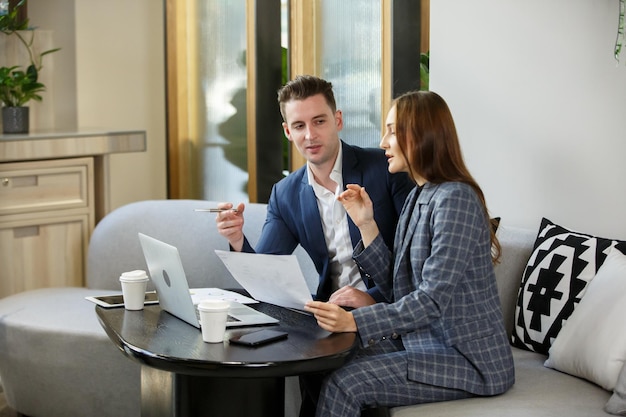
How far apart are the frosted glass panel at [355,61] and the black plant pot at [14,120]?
4.45ft

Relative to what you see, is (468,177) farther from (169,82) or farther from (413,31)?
(169,82)

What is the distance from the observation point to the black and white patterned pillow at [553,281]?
2.56 metres

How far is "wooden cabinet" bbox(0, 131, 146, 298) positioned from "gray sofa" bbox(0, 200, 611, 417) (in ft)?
0.72

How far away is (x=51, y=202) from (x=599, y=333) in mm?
2388

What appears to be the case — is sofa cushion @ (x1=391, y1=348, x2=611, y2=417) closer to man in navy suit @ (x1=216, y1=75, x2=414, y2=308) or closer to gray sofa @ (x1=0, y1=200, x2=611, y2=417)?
gray sofa @ (x1=0, y1=200, x2=611, y2=417)

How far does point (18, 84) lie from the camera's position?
420cm

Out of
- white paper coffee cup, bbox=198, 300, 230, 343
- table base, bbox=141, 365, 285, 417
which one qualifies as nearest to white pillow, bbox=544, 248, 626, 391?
table base, bbox=141, 365, 285, 417

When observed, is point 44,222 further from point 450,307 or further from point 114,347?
point 450,307

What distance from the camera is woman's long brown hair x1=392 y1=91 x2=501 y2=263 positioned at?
2.33 metres

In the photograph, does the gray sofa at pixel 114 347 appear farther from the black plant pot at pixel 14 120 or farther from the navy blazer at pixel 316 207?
the black plant pot at pixel 14 120

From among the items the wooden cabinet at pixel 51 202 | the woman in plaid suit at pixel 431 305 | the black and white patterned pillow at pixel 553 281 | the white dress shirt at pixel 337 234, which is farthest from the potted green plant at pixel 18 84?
the black and white patterned pillow at pixel 553 281

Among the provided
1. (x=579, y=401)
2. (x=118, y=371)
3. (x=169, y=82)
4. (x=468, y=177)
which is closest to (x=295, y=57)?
(x=169, y=82)

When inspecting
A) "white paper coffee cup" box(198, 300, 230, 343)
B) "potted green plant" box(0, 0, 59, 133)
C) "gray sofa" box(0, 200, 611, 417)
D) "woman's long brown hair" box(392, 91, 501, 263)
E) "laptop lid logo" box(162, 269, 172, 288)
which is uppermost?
"potted green plant" box(0, 0, 59, 133)

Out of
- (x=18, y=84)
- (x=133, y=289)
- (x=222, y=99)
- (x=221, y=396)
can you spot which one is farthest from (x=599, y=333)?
(x=18, y=84)
